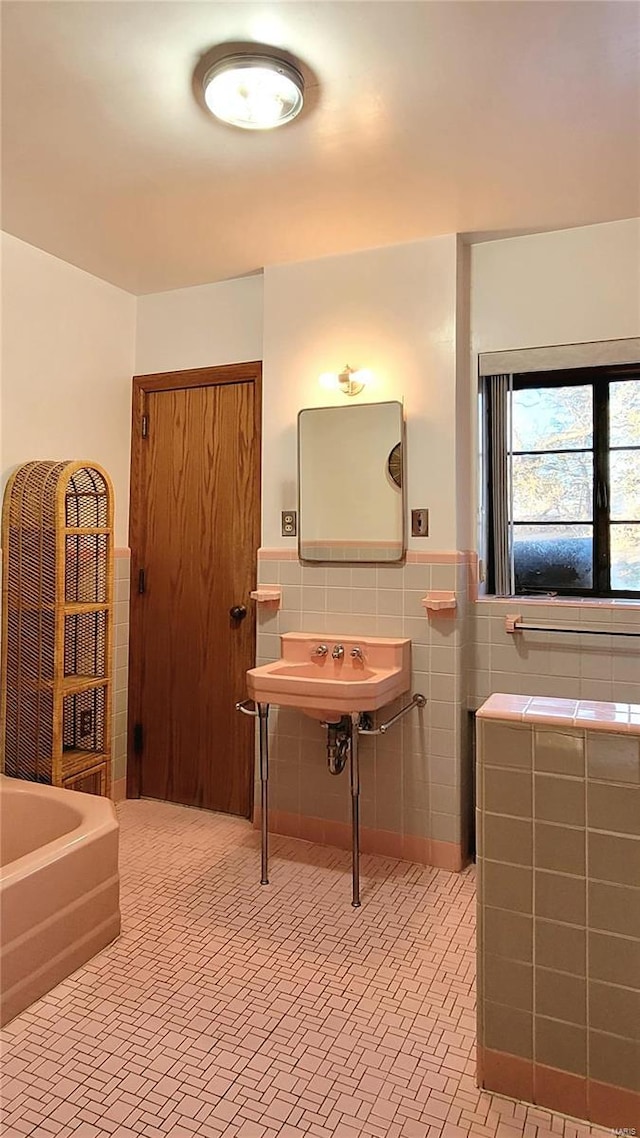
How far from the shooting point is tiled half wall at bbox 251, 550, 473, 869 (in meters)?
2.87

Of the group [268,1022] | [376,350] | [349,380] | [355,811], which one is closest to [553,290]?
[376,350]

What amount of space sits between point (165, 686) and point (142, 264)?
201cm

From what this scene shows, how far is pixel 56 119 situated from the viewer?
81.4 inches

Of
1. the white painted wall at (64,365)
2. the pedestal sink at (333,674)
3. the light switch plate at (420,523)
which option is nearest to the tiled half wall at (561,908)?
the pedestal sink at (333,674)

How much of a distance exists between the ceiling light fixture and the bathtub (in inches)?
86.0

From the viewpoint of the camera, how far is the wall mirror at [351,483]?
2945 mm

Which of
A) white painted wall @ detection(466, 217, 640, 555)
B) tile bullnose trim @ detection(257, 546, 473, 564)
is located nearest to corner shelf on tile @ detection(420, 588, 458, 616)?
tile bullnose trim @ detection(257, 546, 473, 564)

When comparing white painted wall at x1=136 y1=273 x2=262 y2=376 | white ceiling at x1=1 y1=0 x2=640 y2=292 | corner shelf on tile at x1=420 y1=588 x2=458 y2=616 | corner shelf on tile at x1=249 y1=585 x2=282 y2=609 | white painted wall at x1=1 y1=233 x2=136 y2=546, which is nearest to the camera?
white ceiling at x1=1 y1=0 x2=640 y2=292

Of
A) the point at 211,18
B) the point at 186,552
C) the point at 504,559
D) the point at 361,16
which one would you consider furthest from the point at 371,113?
the point at 186,552

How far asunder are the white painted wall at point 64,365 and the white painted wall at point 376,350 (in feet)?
2.78

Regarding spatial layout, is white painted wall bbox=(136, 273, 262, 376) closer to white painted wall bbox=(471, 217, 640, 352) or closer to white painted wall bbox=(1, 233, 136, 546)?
white painted wall bbox=(1, 233, 136, 546)

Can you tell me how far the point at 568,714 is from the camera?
1563mm

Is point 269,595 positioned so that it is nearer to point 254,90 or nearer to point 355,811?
point 355,811

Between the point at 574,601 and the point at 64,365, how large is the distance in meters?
2.48
